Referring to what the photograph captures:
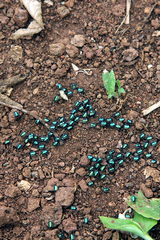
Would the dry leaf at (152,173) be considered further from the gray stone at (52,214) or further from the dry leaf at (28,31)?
the dry leaf at (28,31)

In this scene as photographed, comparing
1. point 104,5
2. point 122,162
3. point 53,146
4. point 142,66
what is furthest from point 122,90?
point 104,5

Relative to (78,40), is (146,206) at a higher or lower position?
lower

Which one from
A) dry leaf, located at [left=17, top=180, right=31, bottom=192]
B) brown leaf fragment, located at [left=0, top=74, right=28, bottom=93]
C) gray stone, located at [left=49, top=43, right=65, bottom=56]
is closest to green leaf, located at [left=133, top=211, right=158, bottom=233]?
dry leaf, located at [left=17, top=180, right=31, bottom=192]

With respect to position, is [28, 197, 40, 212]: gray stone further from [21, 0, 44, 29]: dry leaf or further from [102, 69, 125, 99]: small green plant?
[21, 0, 44, 29]: dry leaf

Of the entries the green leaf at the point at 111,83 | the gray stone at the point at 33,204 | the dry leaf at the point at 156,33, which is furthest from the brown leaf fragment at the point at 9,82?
the dry leaf at the point at 156,33

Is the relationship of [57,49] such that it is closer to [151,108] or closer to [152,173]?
[151,108]

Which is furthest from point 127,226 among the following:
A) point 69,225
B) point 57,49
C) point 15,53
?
point 15,53
